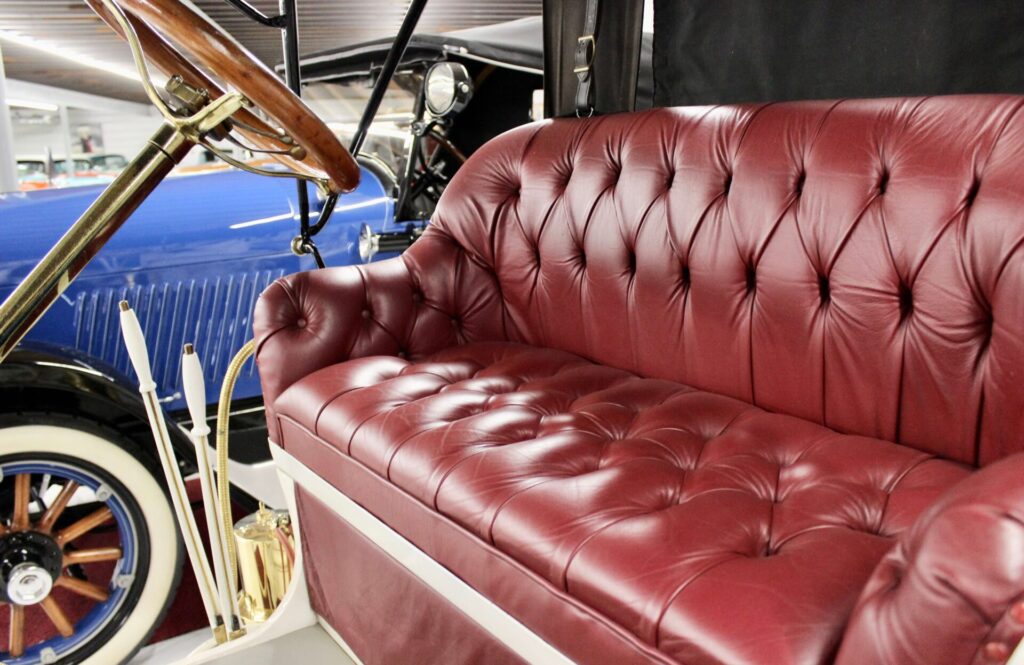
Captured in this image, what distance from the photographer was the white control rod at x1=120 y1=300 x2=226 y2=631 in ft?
4.48

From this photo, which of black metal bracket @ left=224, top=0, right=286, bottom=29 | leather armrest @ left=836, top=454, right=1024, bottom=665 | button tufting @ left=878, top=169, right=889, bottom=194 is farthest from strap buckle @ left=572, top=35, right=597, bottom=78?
leather armrest @ left=836, top=454, right=1024, bottom=665

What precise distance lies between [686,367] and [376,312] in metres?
0.76

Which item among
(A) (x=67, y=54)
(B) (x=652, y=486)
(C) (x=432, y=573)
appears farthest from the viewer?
(A) (x=67, y=54)

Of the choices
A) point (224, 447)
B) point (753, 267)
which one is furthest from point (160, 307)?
point (753, 267)

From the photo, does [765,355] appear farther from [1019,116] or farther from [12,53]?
[12,53]

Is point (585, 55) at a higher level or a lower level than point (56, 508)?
higher

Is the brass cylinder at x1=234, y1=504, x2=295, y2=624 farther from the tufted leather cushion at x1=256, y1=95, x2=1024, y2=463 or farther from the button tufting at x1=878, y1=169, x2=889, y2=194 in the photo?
the button tufting at x1=878, y1=169, x2=889, y2=194

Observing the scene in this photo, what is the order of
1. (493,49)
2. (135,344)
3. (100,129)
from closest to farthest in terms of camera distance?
(135,344), (493,49), (100,129)

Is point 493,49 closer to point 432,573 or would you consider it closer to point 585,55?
point 585,55

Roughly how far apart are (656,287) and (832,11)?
2.33ft

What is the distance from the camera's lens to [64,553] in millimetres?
1850

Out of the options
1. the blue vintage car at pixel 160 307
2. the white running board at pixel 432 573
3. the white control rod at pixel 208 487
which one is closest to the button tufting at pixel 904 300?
the white running board at pixel 432 573

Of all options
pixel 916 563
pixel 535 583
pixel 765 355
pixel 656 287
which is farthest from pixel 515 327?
pixel 916 563

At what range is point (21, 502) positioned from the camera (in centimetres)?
177
